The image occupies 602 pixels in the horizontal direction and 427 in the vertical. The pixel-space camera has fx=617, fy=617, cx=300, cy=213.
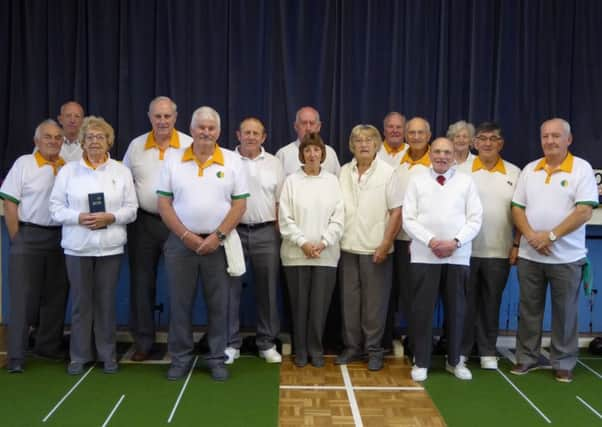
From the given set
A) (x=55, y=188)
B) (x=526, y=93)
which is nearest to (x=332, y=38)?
(x=526, y=93)

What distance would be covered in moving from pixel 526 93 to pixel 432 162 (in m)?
1.82

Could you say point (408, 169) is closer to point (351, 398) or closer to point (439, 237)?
point (439, 237)

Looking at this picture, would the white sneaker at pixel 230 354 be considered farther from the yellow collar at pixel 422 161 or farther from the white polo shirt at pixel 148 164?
the yellow collar at pixel 422 161

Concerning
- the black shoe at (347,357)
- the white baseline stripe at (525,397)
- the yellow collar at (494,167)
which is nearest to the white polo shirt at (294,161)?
the yellow collar at (494,167)

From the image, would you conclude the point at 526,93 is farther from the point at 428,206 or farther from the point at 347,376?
the point at 347,376

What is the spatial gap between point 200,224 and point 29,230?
118 centimetres

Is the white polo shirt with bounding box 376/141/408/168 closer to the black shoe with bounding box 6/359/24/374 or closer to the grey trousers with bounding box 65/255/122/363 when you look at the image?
the grey trousers with bounding box 65/255/122/363

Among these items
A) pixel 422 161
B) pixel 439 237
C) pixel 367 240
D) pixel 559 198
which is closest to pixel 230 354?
pixel 367 240

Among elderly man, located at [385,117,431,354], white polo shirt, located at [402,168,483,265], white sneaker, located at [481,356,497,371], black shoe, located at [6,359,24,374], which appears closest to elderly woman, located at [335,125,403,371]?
elderly man, located at [385,117,431,354]

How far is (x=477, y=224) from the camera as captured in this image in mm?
3725

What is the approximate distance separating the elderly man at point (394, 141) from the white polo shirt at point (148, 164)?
56.7 inches

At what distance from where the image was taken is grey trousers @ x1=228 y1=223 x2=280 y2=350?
165 inches

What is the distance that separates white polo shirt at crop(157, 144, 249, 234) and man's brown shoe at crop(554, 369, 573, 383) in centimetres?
233

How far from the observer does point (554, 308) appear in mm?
4012
